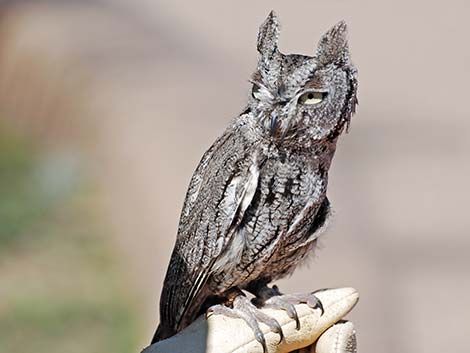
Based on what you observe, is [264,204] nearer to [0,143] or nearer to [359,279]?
[359,279]

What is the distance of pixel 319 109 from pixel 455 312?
2188 mm

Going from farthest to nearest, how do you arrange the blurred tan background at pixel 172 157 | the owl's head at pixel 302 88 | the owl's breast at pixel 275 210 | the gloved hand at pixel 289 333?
the blurred tan background at pixel 172 157 → the owl's breast at pixel 275 210 → the owl's head at pixel 302 88 → the gloved hand at pixel 289 333

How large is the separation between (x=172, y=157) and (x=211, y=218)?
2.26 metres

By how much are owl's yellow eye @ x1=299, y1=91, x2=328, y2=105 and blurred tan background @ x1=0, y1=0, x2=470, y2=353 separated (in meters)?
1.83

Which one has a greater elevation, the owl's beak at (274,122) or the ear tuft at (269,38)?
the ear tuft at (269,38)

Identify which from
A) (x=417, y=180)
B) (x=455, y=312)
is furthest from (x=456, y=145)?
(x=455, y=312)

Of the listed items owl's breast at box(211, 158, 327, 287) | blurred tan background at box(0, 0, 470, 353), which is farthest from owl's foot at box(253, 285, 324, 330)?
blurred tan background at box(0, 0, 470, 353)

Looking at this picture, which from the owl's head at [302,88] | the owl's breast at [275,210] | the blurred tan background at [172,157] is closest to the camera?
the owl's head at [302,88]

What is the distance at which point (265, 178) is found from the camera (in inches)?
94.3

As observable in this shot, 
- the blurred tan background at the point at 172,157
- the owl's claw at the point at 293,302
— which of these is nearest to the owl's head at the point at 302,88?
the owl's claw at the point at 293,302

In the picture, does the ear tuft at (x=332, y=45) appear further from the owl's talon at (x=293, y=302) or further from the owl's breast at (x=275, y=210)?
the owl's talon at (x=293, y=302)

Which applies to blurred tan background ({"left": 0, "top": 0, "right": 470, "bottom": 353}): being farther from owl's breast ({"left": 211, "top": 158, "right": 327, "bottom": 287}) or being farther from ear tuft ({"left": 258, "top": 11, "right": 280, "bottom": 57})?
ear tuft ({"left": 258, "top": 11, "right": 280, "bottom": 57})

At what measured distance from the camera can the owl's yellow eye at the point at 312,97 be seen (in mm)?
2309

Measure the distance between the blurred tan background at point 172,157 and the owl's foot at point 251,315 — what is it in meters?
1.65
